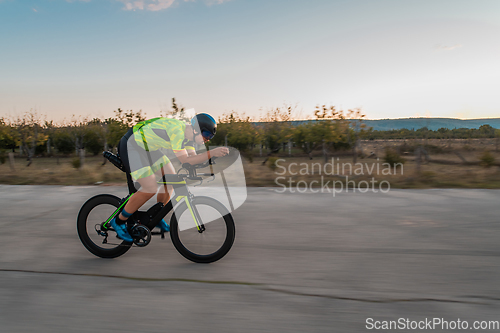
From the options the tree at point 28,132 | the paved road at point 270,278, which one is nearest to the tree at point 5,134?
the tree at point 28,132

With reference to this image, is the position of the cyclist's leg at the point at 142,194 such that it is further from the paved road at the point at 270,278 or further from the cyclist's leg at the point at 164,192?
the paved road at the point at 270,278

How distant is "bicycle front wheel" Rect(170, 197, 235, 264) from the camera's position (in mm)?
3562

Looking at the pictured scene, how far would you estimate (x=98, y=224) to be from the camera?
392 centimetres

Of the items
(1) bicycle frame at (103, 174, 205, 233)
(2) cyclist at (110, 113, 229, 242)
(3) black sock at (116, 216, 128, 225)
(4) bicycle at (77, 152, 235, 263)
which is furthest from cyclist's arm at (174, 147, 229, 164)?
(3) black sock at (116, 216, 128, 225)

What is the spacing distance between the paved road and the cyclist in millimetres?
708

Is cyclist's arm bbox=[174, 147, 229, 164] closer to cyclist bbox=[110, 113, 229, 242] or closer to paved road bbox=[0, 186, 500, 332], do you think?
cyclist bbox=[110, 113, 229, 242]

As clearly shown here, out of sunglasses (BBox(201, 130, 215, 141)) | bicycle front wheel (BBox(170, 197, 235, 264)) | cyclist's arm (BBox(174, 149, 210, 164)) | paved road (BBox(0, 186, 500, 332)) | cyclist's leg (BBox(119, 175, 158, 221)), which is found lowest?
paved road (BBox(0, 186, 500, 332))

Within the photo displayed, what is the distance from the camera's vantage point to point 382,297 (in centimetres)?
287

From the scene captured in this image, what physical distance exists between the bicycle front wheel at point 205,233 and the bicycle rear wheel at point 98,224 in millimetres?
715

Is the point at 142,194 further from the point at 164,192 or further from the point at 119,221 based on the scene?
the point at 119,221

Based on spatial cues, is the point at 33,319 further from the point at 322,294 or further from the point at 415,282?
the point at 415,282

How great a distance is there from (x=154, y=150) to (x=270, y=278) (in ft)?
6.13

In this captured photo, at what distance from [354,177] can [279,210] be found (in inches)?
228

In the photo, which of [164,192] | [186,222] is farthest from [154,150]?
[186,222]
